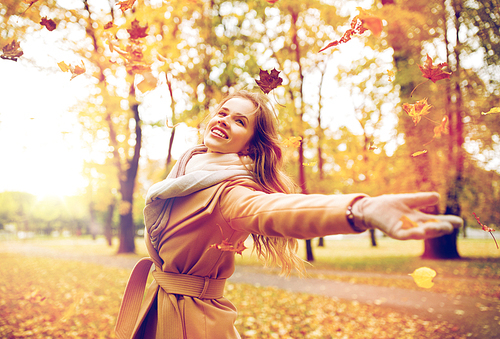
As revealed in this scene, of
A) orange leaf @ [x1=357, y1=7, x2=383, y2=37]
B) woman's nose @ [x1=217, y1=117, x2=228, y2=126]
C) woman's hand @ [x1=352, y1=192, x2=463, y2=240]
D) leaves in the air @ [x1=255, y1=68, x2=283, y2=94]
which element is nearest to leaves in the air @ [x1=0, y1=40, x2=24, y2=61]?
woman's nose @ [x1=217, y1=117, x2=228, y2=126]

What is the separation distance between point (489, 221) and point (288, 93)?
752 cm

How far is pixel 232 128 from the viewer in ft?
5.39

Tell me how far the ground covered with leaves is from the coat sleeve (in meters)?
3.97

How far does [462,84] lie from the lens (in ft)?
25.7

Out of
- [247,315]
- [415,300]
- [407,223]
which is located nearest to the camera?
[407,223]

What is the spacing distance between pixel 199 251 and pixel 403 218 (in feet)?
3.14

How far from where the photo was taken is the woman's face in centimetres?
162

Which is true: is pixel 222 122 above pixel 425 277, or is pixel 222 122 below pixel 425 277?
above

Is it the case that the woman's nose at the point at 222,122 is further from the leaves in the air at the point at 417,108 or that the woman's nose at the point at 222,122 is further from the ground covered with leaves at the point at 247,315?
the ground covered with leaves at the point at 247,315

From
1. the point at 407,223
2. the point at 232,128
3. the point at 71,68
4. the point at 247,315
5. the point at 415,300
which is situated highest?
the point at 71,68

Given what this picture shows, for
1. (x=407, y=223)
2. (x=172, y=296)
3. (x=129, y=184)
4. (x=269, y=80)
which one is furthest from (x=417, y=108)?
(x=129, y=184)

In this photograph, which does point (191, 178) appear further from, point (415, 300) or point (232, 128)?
point (415, 300)

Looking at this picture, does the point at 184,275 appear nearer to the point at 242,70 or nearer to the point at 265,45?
the point at 242,70

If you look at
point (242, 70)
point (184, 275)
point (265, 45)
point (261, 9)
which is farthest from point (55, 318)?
point (265, 45)
